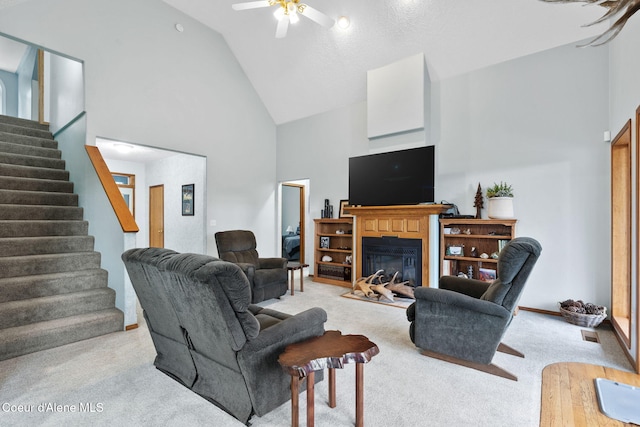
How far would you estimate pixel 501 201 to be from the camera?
402 cm

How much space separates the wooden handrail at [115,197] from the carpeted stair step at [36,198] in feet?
2.85

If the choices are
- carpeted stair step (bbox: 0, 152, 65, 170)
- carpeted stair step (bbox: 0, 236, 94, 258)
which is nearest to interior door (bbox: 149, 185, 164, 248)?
carpeted stair step (bbox: 0, 152, 65, 170)

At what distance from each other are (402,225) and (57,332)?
170 inches

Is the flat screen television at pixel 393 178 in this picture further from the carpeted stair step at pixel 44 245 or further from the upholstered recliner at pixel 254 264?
the carpeted stair step at pixel 44 245

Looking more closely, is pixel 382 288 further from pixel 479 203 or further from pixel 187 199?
pixel 187 199

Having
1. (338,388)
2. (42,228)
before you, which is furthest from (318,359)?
(42,228)

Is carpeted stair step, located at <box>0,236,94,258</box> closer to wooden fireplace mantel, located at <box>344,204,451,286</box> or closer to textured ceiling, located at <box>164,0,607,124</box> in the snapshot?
wooden fireplace mantel, located at <box>344,204,451,286</box>

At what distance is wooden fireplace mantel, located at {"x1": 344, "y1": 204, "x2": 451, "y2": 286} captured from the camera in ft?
14.7

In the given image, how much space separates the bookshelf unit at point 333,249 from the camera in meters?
5.74

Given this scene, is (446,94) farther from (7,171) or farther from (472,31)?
(7,171)

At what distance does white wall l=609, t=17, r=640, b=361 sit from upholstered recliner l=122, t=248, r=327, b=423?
2.70 m

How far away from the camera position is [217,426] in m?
1.84

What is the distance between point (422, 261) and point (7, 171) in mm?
5841

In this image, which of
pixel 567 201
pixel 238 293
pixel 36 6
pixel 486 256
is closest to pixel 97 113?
pixel 36 6
